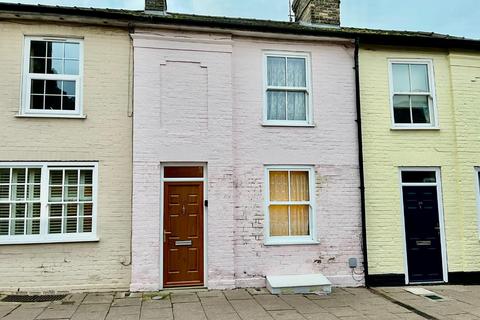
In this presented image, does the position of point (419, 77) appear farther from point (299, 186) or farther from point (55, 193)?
point (55, 193)

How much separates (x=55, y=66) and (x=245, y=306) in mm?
6603

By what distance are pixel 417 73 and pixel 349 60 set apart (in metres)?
1.91

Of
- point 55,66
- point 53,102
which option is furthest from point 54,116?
point 55,66

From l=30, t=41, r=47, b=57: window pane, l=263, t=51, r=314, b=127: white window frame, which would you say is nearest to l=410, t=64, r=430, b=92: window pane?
l=263, t=51, r=314, b=127: white window frame

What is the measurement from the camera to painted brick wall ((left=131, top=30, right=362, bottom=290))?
8.55 m

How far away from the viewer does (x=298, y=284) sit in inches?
330

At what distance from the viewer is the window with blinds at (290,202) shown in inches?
361

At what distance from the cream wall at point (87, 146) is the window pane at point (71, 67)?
0.25 m

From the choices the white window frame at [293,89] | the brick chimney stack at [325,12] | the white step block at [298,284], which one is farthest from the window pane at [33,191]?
the brick chimney stack at [325,12]

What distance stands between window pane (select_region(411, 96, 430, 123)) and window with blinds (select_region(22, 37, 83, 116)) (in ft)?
26.8

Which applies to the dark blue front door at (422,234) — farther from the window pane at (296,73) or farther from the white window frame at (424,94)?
the window pane at (296,73)

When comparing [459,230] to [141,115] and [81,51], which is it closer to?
[141,115]

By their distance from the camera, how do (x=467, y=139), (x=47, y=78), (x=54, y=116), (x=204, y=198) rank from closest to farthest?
1. (x=54, y=116)
2. (x=47, y=78)
3. (x=204, y=198)
4. (x=467, y=139)

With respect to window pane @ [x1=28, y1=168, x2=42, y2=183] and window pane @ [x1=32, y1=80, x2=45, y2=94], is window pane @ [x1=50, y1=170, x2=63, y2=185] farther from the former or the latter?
window pane @ [x1=32, y1=80, x2=45, y2=94]
